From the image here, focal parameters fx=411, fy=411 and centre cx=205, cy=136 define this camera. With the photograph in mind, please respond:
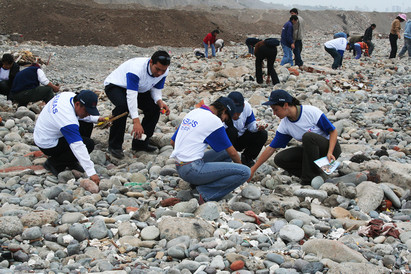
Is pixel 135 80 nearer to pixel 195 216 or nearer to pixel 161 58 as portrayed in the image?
pixel 161 58

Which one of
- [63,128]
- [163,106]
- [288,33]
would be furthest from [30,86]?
[288,33]

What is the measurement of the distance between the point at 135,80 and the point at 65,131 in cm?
119

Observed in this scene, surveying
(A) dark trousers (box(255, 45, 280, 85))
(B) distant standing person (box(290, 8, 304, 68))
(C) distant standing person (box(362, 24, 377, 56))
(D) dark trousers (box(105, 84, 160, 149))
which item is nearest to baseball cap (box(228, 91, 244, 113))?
(D) dark trousers (box(105, 84, 160, 149))

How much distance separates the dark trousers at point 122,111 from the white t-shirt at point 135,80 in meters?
0.10

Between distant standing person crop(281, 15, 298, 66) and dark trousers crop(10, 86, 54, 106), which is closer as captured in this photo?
dark trousers crop(10, 86, 54, 106)

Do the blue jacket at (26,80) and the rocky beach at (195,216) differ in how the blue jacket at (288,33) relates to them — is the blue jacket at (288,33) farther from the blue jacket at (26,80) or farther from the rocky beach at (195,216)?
the blue jacket at (26,80)

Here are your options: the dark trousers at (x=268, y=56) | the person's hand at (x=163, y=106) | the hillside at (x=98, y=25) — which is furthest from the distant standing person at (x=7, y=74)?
the hillside at (x=98, y=25)

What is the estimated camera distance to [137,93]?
17.9 feet

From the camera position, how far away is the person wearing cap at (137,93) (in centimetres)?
522

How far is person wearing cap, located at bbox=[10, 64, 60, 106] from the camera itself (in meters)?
7.73

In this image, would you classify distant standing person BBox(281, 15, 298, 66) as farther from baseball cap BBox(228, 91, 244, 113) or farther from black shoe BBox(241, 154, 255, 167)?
baseball cap BBox(228, 91, 244, 113)

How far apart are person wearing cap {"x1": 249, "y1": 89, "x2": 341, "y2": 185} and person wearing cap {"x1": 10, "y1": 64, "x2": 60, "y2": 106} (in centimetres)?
484

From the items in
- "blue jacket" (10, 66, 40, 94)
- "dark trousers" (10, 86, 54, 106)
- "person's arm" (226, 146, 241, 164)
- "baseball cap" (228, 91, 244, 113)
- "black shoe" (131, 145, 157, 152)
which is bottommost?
"black shoe" (131, 145, 157, 152)

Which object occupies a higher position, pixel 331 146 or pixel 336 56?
pixel 336 56
